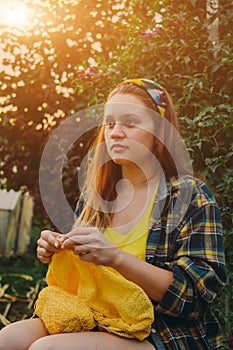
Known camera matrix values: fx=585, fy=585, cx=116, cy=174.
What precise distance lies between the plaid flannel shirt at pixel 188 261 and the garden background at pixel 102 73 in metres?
0.63

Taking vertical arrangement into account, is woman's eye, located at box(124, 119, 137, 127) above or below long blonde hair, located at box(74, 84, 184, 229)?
above

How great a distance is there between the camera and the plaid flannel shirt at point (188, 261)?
155cm

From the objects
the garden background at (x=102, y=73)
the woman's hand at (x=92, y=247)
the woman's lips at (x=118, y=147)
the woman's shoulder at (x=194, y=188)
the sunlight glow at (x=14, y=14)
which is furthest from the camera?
the sunlight glow at (x=14, y=14)

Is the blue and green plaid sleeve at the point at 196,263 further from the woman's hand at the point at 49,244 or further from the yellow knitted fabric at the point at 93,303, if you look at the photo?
the woman's hand at the point at 49,244

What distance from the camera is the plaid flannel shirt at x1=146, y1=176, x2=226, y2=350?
61.1 inches

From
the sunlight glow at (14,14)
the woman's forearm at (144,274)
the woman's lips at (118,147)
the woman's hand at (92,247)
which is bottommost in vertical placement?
the woman's forearm at (144,274)

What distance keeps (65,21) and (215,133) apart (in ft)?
5.71

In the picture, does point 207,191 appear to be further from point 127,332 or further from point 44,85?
point 44,85

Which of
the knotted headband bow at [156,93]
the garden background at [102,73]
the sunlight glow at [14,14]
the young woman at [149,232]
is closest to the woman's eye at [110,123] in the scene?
the young woman at [149,232]

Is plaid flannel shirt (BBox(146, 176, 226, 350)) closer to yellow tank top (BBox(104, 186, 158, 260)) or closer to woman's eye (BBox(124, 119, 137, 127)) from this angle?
yellow tank top (BBox(104, 186, 158, 260))

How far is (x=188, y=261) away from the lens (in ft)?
5.14

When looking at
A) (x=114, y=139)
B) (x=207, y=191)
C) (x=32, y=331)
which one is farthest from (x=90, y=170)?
(x=32, y=331)

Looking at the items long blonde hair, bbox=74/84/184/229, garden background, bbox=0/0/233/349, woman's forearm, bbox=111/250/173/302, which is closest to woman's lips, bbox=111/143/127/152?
long blonde hair, bbox=74/84/184/229

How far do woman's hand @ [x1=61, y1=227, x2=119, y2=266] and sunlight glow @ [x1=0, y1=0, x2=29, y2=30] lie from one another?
2.60 metres
